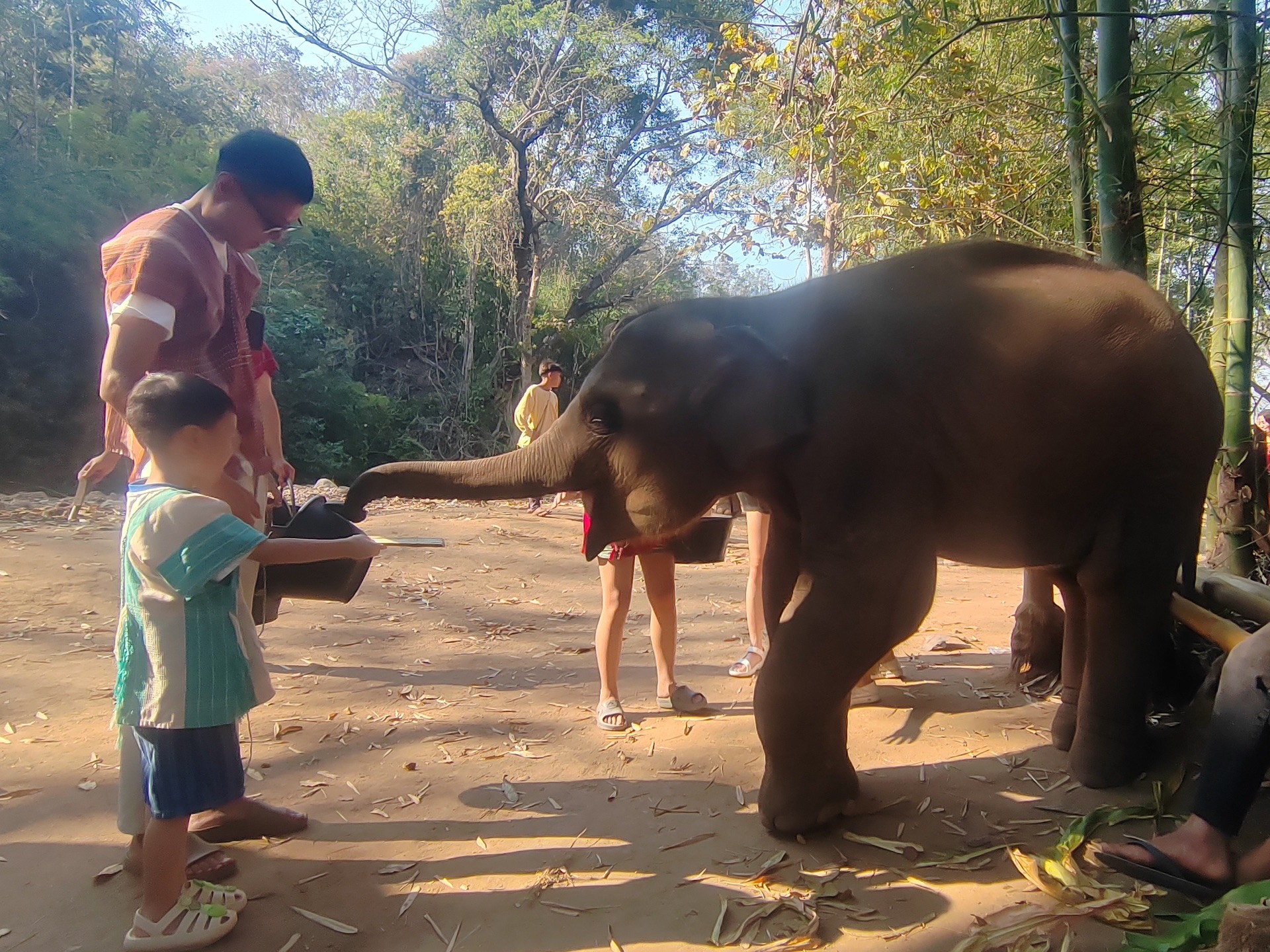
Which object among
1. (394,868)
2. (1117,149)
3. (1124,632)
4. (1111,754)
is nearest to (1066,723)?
(1111,754)

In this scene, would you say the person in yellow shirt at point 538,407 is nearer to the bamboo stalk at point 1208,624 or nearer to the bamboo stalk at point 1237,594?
the bamboo stalk at point 1237,594

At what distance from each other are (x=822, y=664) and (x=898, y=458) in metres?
0.66

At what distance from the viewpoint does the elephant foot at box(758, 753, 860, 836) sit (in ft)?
9.00

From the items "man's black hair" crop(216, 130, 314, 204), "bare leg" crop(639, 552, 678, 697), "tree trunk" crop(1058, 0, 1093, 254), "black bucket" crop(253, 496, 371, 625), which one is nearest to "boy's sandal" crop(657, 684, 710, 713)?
"bare leg" crop(639, 552, 678, 697)

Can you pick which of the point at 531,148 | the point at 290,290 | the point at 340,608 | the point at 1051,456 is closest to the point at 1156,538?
the point at 1051,456


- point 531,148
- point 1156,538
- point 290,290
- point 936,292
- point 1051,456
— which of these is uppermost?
point 531,148

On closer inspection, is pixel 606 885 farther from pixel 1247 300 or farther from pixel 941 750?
pixel 1247 300

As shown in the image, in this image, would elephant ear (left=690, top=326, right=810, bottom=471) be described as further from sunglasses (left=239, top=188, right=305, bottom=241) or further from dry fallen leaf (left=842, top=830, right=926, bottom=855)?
sunglasses (left=239, top=188, right=305, bottom=241)

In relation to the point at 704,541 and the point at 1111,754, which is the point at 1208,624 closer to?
the point at 1111,754

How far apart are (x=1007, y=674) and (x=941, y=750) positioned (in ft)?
3.56

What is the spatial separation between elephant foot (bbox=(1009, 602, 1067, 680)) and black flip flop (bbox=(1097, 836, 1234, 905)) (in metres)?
1.81

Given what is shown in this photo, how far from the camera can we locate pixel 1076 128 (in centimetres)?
376

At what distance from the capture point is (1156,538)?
115 inches

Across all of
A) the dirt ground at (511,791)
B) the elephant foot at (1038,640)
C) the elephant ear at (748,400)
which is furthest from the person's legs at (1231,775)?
the elephant foot at (1038,640)
